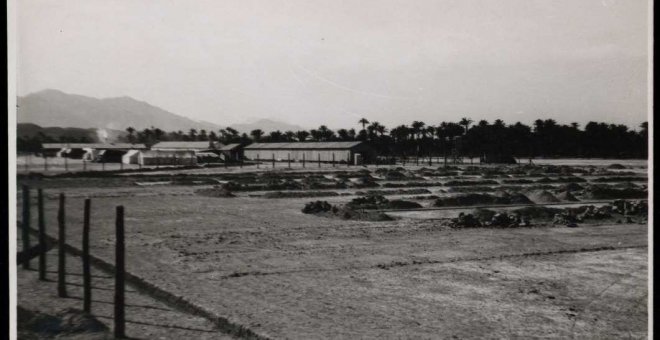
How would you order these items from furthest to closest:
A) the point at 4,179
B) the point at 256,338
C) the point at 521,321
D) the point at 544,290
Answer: the point at 544,290 < the point at 521,321 < the point at 256,338 < the point at 4,179

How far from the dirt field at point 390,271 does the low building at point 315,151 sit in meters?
41.6

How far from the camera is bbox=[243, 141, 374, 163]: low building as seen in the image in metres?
62.2

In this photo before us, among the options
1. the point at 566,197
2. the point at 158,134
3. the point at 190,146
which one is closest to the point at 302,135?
the point at 190,146

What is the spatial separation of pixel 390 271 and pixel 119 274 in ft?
18.1

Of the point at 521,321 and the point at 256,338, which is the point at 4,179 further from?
the point at 521,321

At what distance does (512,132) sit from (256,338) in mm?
64279

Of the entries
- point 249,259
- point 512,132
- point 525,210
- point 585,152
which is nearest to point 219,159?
point 512,132

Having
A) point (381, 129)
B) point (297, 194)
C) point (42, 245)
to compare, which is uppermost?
point (381, 129)

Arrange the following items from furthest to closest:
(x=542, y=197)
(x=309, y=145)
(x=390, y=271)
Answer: (x=309, y=145) < (x=542, y=197) < (x=390, y=271)

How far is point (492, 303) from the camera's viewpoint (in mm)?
8305

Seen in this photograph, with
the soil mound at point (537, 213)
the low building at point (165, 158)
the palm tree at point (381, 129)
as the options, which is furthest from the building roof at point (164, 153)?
the soil mound at point (537, 213)

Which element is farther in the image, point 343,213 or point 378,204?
point 378,204

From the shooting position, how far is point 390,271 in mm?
10547

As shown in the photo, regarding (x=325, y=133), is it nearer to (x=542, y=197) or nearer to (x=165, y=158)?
(x=165, y=158)
